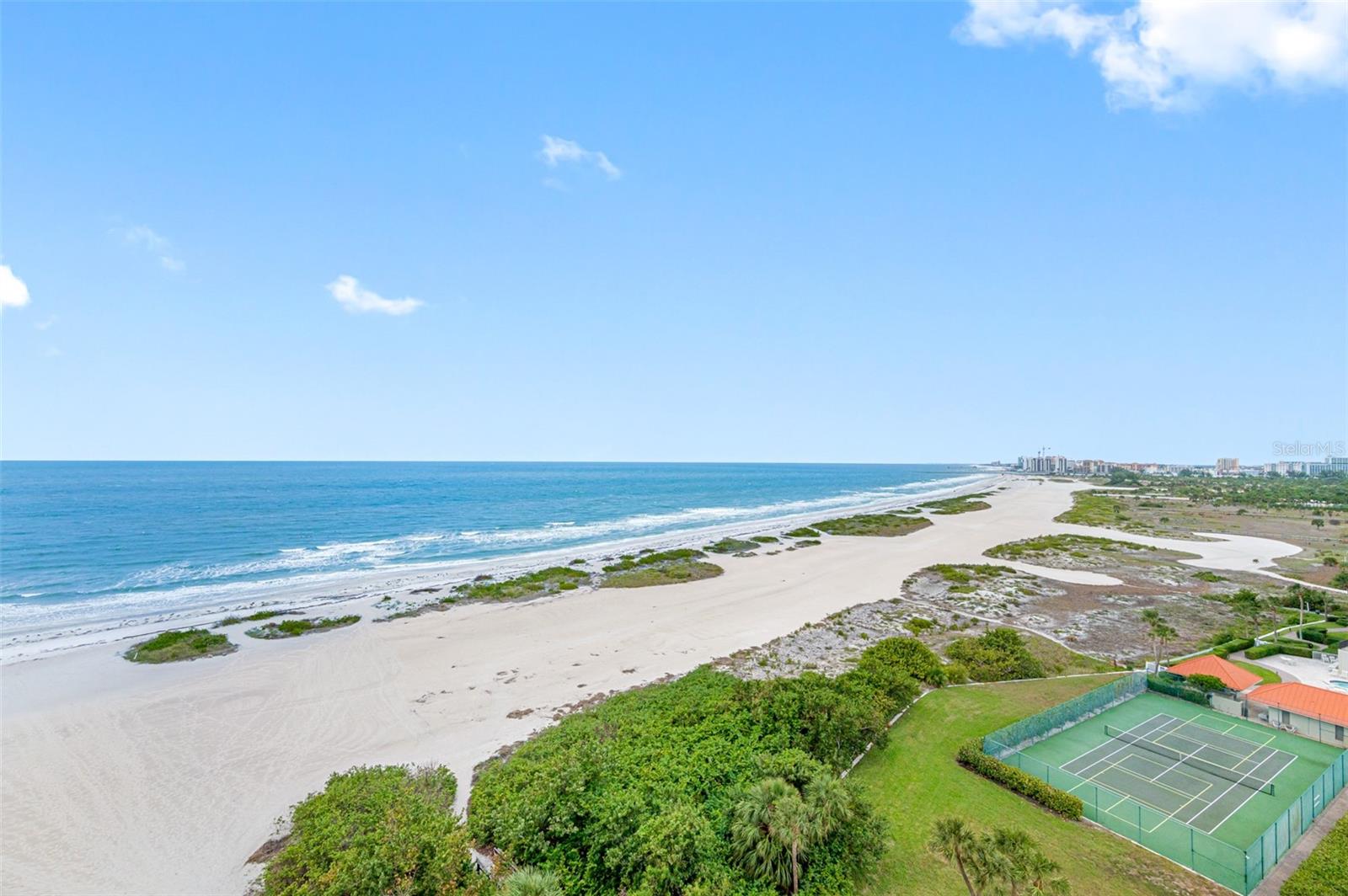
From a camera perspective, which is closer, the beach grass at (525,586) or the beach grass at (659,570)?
the beach grass at (525,586)

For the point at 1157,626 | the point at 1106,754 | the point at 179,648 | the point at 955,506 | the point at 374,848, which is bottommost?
the point at 1106,754

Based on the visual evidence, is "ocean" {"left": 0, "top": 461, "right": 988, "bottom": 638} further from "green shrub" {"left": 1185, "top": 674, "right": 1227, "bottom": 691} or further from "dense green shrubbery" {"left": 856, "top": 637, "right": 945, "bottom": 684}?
"green shrub" {"left": 1185, "top": 674, "right": 1227, "bottom": 691}

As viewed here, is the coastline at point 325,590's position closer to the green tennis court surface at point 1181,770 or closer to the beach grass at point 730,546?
the beach grass at point 730,546

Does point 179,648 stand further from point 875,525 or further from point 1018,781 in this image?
point 875,525

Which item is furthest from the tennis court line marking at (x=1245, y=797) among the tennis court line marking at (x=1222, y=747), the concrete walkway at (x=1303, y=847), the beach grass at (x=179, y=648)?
the beach grass at (x=179, y=648)

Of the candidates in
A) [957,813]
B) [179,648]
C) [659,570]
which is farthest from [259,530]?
[957,813]

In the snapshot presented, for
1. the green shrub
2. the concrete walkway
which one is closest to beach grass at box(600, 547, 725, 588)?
the green shrub
